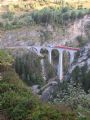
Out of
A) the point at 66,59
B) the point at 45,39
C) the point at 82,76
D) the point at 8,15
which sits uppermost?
the point at 82,76

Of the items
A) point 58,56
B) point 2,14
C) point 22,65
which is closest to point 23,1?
point 2,14

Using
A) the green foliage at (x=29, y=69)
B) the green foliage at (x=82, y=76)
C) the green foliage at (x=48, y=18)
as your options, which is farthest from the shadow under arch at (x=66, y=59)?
the green foliage at (x=48, y=18)

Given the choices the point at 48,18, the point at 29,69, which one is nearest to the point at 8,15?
the point at 48,18

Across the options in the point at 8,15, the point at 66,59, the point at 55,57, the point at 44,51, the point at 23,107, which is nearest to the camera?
the point at 23,107

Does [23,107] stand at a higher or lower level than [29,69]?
higher

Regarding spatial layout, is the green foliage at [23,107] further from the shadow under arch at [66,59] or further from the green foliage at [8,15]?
the green foliage at [8,15]

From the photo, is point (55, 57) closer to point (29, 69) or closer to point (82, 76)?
point (29, 69)

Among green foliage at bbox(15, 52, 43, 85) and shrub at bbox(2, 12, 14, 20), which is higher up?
shrub at bbox(2, 12, 14, 20)

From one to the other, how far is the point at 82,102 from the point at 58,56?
27.0 meters

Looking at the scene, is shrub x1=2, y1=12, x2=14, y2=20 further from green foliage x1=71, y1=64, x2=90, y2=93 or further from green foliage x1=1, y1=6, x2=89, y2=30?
green foliage x1=71, y1=64, x2=90, y2=93

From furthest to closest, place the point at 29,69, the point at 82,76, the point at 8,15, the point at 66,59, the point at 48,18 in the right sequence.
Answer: the point at 8,15 → the point at 48,18 → the point at 66,59 → the point at 29,69 → the point at 82,76

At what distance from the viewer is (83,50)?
35.4 meters

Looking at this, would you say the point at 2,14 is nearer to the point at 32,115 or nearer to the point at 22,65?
the point at 22,65

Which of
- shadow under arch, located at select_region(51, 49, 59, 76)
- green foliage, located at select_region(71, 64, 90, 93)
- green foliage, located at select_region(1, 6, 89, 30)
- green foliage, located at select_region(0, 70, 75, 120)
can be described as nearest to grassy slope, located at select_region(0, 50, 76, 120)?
green foliage, located at select_region(0, 70, 75, 120)
